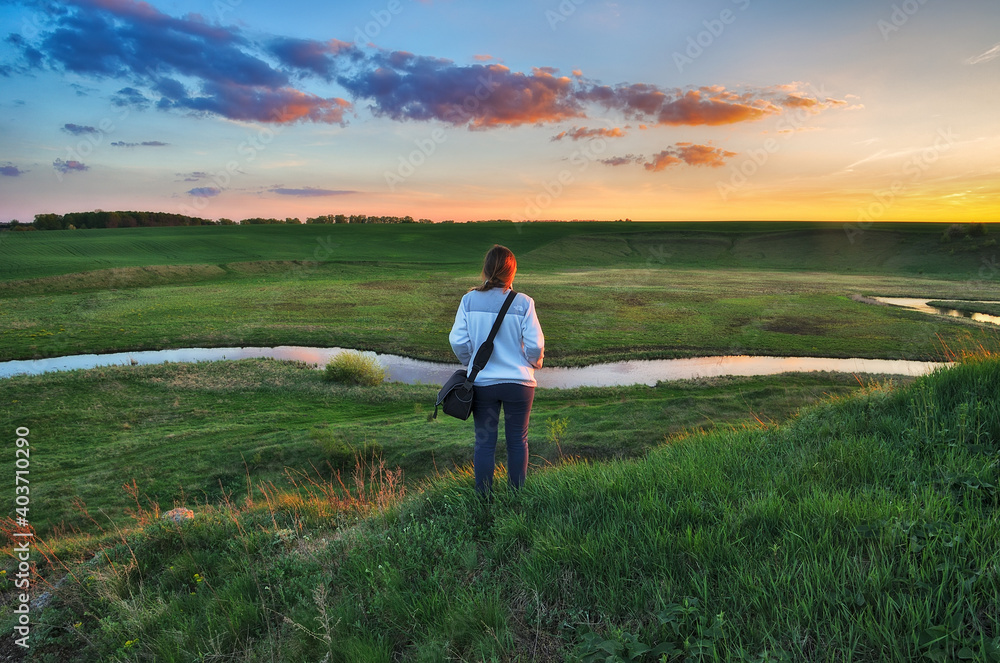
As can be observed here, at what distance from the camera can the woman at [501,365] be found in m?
5.36

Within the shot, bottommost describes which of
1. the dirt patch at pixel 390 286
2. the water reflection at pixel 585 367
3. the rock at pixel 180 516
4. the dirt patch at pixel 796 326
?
the water reflection at pixel 585 367

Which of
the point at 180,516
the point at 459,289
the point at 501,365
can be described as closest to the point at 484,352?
the point at 501,365

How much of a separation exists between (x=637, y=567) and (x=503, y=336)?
2704mm

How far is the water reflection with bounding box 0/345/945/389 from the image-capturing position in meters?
25.2

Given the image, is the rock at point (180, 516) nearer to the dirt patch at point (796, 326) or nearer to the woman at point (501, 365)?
the woman at point (501, 365)

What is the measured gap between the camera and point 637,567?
11.6 feet

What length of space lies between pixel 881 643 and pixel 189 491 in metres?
13.9

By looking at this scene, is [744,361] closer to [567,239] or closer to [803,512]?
[803,512]

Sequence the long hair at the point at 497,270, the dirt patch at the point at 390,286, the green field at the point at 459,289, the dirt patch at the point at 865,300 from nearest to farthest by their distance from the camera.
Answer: the long hair at the point at 497,270, the green field at the point at 459,289, the dirt patch at the point at 865,300, the dirt patch at the point at 390,286

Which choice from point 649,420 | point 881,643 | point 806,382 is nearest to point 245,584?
point 881,643

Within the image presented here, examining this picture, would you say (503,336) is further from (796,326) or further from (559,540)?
(796,326)

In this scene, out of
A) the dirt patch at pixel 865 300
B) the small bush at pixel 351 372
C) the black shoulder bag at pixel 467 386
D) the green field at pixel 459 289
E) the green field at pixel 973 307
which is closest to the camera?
the black shoulder bag at pixel 467 386

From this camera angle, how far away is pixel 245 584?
14.6ft

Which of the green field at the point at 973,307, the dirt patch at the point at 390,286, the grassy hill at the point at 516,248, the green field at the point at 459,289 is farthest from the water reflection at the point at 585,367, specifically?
the grassy hill at the point at 516,248
